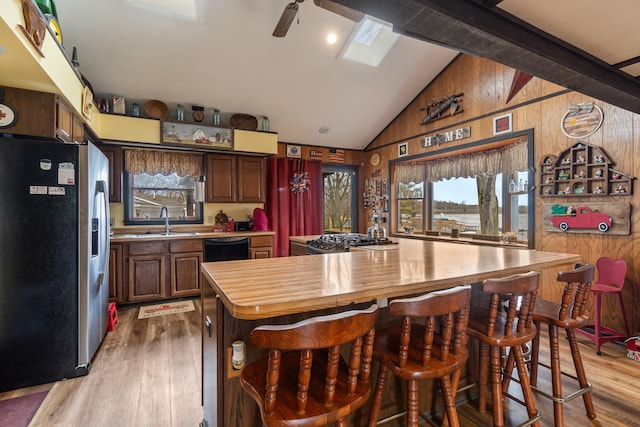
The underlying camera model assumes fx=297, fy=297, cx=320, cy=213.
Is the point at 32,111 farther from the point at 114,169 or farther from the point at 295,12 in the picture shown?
the point at 295,12

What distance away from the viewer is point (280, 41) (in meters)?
3.70

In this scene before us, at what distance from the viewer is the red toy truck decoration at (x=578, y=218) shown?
288 centimetres

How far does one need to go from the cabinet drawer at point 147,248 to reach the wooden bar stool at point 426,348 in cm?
356

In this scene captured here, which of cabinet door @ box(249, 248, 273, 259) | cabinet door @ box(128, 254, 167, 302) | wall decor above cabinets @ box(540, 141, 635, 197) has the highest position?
wall decor above cabinets @ box(540, 141, 635, 197)

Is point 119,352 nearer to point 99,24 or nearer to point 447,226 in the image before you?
point 99,24

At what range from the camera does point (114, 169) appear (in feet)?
13.5

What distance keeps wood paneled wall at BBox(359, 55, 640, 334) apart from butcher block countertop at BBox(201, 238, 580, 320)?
58.7 inches

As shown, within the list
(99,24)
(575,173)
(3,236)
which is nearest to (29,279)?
(3,236)

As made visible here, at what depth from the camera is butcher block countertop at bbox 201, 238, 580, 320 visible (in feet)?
3.50

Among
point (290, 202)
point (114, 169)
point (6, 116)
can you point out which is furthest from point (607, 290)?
point (114, 169)

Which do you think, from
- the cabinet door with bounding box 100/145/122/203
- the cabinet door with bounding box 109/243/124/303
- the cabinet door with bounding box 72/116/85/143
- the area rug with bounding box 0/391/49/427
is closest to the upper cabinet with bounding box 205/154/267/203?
the cabinet door with bounding box 100/145/122/203

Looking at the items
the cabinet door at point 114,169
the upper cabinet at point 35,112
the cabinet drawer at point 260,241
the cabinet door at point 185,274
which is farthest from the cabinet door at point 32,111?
the cabinet drawer at point 260,241

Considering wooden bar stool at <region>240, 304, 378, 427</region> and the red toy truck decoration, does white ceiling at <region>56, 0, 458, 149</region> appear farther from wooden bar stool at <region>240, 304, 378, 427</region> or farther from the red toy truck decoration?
wooden bar stool at <region>240, 304, 378, 427</region>

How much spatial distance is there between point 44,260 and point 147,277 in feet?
6.22
